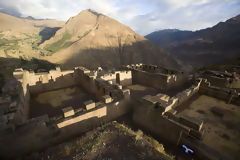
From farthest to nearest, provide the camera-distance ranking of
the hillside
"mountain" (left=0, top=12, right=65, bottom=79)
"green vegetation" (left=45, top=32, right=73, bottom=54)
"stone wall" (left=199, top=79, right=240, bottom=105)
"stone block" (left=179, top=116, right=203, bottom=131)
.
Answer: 1. "green vegetation" (left=45, top=32, right=73, bottom=54)
2. "mountain" (left=0, top=12, right=65, bottom=79)
3. "stone wall" (left=199, top=79, right=240, bottom=105)
4. "stone block" (left=179, top=116, right=203, bottom=131)
5. the hillside

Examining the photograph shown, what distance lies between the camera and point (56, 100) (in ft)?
36.1

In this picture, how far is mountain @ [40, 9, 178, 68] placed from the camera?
4628cm

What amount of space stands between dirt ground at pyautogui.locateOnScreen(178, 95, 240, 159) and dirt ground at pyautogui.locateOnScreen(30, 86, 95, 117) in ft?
28.4

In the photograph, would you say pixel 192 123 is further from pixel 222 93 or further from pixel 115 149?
pixel 222 93

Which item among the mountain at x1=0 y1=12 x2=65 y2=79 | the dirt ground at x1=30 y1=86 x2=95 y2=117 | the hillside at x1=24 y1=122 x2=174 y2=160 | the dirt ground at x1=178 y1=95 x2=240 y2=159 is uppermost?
the mountain at x1=0 y1=12 x2=65 y2=79

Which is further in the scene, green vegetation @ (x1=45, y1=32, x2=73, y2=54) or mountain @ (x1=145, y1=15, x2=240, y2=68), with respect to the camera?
green vegetation @ (x1=45, y1=32, x2=73, y2=54)

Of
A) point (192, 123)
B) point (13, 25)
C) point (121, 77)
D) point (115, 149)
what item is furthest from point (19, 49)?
point (13, 25)

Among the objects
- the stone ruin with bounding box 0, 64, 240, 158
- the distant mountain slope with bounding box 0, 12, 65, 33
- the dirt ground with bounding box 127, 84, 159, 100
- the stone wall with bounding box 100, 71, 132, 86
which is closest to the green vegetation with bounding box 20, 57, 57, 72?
the stone ruin with bounding box 0, 64, 240, 158

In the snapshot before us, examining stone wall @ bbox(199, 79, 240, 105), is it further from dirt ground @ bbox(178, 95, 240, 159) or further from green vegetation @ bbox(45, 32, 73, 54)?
green vegetation @ bbox(45, 32, 73, 54)

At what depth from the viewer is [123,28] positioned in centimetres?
6756

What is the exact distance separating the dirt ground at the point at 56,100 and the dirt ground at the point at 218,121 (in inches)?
341

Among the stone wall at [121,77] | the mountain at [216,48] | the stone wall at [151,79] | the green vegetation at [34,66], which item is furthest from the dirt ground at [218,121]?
the mountain at [216,48]

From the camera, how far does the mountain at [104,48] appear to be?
4628cm

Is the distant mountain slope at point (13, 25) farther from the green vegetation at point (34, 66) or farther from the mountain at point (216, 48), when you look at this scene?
the mountain at point (216, 48)
